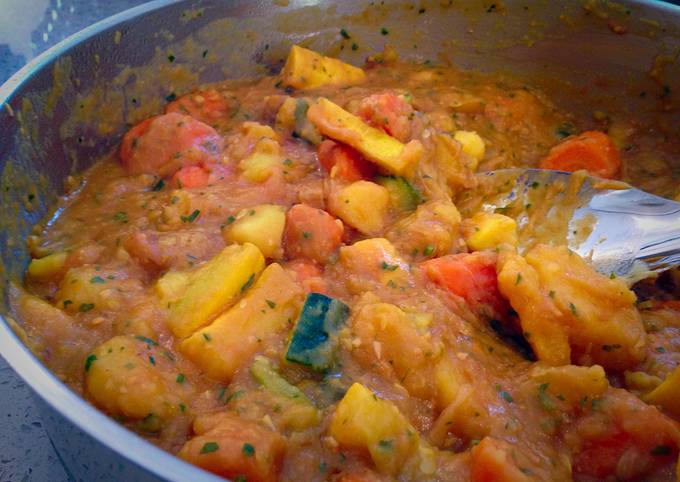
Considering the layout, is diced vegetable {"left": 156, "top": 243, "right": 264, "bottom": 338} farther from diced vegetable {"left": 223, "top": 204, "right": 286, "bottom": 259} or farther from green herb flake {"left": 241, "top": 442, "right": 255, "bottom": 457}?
green herb flake {"left": 241, "top": 442, "right": 255, "bottom": 457}

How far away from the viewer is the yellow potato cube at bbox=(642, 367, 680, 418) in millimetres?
1590

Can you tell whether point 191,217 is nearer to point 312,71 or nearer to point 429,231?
point 429,231

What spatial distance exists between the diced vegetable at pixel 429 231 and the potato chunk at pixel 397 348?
383 mm

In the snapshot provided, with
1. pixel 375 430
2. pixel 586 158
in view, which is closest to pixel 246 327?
pixel 375 430

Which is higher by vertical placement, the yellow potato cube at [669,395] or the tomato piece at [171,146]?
the tomato piece at [171,146]

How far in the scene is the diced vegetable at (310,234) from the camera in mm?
1986

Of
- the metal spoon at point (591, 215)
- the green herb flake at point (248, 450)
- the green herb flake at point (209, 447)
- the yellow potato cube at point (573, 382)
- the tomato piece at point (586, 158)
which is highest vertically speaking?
the green herb flake at point (209, 447)

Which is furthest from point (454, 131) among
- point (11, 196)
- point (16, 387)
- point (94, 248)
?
point (16, 387)

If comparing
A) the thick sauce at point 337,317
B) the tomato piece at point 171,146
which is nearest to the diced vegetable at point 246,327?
the thick sauce at point 337,317

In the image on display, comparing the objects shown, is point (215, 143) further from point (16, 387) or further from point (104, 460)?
point (104, 460)

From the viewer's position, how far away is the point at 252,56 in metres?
2.86

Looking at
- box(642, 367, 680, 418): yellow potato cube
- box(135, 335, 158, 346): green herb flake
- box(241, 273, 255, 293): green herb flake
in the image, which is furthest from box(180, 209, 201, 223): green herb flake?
box(642, 367, 680, 418): yellow potato cube

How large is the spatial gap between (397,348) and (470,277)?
40 cm

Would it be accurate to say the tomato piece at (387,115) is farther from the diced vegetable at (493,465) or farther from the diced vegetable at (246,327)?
the diced vegetable at (493,465)
